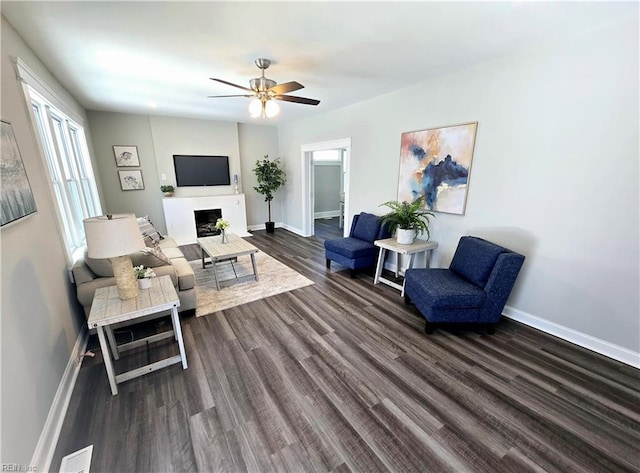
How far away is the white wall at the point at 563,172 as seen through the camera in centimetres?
202

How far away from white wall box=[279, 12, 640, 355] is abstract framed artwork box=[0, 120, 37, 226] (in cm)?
377

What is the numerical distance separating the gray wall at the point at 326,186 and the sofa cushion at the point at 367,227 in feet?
13.6

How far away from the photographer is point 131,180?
5113mm

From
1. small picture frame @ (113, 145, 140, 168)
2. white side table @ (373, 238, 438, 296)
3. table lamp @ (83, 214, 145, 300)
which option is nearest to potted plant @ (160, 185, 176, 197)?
small picture frame @ (113, 145, 140, 168)

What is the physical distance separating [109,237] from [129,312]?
527 millimetres

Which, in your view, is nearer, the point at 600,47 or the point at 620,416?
the point at 620,416

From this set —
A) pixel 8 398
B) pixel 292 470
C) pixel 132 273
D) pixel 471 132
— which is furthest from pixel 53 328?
pixel 471 132

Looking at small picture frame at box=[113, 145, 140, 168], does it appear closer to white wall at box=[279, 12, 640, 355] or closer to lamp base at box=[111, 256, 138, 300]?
lamp base at box=[111, 256, 138, 300]

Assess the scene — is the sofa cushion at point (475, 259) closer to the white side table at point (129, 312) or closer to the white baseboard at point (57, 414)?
the white side table at point (129, 312)

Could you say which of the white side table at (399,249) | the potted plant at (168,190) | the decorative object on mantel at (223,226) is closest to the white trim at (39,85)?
the potted plant at (168,190)

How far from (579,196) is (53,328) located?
14.0 feet

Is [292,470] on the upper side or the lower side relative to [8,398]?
lower

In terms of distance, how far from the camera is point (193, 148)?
557 cm

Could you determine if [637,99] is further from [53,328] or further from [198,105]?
[198,105]
